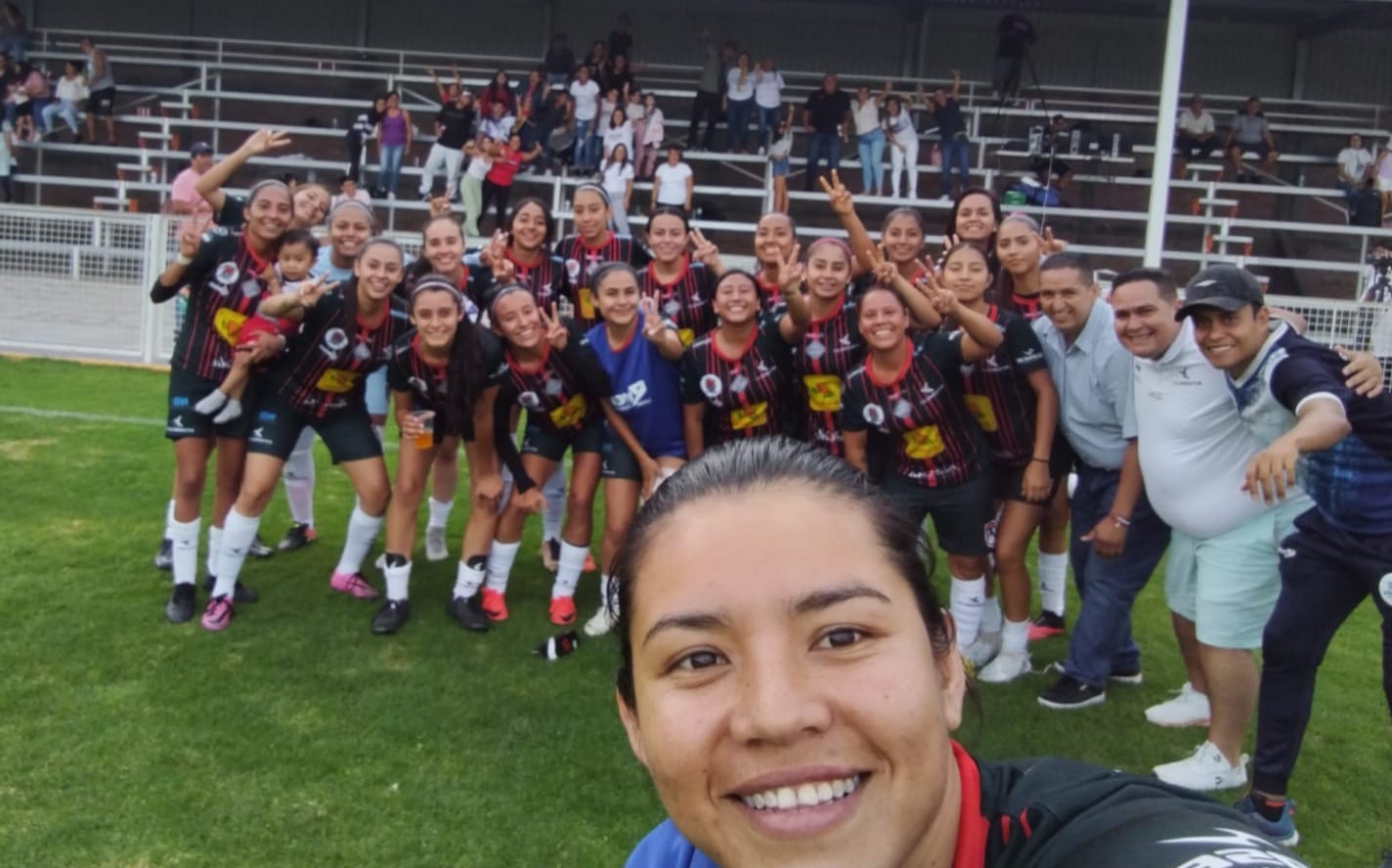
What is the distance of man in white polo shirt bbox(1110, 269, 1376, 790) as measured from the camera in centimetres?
396

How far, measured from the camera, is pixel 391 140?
18047mm

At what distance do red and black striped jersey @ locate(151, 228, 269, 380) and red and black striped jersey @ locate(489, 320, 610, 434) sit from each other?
3.97 ft

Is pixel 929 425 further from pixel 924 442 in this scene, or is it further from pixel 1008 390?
pixel 1008 390

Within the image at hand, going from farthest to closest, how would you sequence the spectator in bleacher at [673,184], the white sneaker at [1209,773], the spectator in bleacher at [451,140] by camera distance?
the spectator in bleacher at [451,140] → the spectator in bleacher at [673,184] → the white sneaker at [1209,773]

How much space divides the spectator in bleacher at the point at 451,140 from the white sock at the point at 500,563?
508 inches

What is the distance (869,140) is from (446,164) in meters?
6.58

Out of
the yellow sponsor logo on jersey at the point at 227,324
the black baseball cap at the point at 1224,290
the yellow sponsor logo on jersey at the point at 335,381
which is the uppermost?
the black baseball cap at the point at 1224,290

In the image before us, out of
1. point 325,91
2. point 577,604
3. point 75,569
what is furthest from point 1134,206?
point 75,569

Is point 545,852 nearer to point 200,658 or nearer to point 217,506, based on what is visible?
point 200,658

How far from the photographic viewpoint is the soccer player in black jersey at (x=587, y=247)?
634 cm

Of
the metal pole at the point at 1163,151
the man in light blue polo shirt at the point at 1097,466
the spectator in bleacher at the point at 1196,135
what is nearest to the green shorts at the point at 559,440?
the man in light blue polo shirt at the point at 1097,466

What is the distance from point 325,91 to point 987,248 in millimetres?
19251

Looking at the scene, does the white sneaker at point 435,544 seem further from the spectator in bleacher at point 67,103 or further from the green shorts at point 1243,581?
the spectator in bleacher at point 67,103

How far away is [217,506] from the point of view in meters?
5.59
